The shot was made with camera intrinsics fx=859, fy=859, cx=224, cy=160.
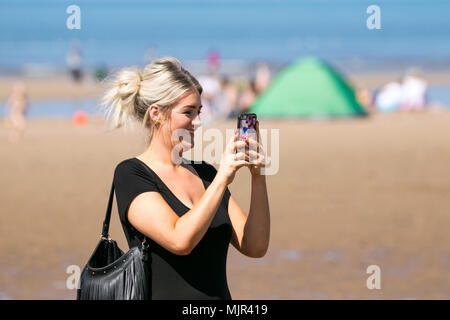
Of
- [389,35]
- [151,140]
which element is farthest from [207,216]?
[389,35]

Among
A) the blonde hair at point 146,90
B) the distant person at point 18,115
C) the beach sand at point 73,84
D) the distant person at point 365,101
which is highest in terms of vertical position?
the beach sand at point 73,84

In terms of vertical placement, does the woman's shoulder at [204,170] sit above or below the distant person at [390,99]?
below

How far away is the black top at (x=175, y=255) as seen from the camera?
10.9 ft

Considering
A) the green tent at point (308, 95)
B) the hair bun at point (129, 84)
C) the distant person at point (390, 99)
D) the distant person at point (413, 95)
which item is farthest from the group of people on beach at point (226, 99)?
the hair bun at point (129, 84)

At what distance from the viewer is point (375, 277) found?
7.86 metres

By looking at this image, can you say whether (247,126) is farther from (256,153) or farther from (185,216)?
(185,216)

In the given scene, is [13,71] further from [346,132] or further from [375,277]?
[375,277]

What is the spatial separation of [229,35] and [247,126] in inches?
2971

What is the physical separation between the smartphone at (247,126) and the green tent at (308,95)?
62.2 feet

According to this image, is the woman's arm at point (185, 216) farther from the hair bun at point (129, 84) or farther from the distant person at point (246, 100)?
the distant person at point (246, 100)

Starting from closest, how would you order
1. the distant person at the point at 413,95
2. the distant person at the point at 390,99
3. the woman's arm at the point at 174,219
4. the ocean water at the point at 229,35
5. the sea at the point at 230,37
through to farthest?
the woman's arm at the point at 174,219 → the distant person at the point at 413,95 → the distant person at the point at 390,99 → the sea at the point at 230,37 → the ocean water at the point at 229,35

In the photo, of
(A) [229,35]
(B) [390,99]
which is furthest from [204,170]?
(A) [229,35]

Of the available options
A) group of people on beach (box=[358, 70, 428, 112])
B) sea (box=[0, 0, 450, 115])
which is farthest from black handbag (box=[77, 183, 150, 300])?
group of people on beach (box=[358, 70, 428, 112])

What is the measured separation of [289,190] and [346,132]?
24.9 ft
